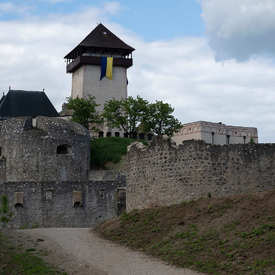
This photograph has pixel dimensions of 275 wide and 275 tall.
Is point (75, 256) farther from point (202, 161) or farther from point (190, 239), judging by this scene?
point (202, 161)

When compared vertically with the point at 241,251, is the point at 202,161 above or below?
above

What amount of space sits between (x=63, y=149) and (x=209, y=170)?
768 inches

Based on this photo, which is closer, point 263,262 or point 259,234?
point 263,262

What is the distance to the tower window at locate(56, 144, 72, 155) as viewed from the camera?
35.6 metres

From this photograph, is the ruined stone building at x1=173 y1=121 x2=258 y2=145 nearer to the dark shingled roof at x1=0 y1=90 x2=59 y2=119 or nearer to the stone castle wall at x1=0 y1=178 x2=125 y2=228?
the dark shingled roof at x1=0 y1=90 x2=59 y2=119

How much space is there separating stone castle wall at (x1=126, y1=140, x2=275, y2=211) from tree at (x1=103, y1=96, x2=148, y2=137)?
29994mm

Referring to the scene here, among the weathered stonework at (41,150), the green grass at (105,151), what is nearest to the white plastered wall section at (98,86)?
the green grass at (105,151)

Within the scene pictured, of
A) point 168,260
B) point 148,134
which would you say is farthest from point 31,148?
point 168,260

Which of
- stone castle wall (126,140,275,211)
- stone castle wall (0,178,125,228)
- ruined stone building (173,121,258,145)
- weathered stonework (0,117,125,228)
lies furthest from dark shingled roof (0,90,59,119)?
stone castle wall (126,140,275,211)

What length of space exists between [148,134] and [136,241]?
109 ft

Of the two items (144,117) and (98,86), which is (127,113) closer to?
(144,117)

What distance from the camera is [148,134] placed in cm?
4944

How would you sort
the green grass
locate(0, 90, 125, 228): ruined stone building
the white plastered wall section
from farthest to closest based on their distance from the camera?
the white plastered wall section, the green grass, locate(0, 90, 125, 228): ruined stone building

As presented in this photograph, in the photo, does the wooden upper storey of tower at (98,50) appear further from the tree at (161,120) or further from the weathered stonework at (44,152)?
the weathered stonework at (44,152)
